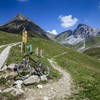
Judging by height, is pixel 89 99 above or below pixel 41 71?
below

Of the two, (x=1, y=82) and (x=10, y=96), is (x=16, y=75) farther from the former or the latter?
(x=10, y=96)

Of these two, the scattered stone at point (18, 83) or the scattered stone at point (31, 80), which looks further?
the scattered stone at point (31, 80)

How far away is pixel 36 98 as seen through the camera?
348 inches

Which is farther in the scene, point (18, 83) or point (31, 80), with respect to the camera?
point (31, 80)

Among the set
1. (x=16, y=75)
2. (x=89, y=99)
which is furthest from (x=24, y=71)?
(x=89, y=99)

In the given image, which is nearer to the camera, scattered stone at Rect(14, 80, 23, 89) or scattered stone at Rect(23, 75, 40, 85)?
scattered stone at Rect(14, 80, 23, 89)

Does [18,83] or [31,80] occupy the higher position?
[31,80]

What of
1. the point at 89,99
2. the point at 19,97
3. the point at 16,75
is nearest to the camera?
the point at 19,97

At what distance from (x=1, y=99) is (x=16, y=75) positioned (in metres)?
3.93

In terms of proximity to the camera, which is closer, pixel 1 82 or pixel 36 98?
pixel 36 98

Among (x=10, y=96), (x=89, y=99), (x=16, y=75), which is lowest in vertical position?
(x=89, y=99)

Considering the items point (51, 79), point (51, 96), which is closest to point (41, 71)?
point (51, 79)

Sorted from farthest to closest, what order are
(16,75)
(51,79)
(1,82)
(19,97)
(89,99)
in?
1. (51,79)
2. (16,75)
3. (1,82)
4. (89,99)
5. (19,97)

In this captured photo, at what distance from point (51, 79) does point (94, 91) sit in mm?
4849
